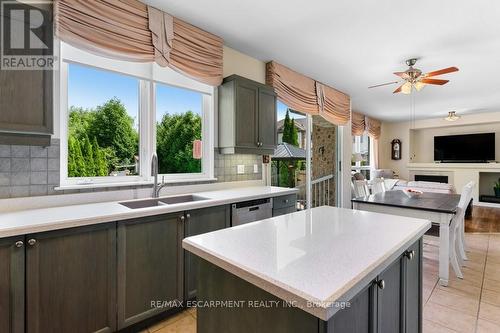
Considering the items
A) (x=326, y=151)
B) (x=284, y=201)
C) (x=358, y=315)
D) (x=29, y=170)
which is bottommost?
(x=358, y=315)

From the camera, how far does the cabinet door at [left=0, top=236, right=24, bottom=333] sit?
49.8 inches

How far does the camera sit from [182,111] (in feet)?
9.21

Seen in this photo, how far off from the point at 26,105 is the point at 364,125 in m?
7.11

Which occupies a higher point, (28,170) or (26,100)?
(26,100)

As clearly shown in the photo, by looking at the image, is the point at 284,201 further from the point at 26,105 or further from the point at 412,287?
the point at 26,105

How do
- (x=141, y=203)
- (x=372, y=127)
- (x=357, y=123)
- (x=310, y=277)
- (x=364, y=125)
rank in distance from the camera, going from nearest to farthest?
(x=310, y=277) < (x=141, y=203) < (x=357, y=123) < (x=364, y=125) < (x=372, y=127)

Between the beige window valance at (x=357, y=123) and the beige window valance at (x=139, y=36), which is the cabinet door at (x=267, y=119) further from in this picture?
the beige window valance at (x=357, y=123)

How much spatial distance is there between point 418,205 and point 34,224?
126 inches

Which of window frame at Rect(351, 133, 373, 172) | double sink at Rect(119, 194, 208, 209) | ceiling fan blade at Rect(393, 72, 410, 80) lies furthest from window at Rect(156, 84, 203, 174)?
window frame at Rect(351, 133, 373, 172)

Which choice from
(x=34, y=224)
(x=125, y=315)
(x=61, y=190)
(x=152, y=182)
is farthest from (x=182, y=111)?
(x=125, y=315)

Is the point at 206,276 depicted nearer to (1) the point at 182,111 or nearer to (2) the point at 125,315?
(2) the point at 125,315

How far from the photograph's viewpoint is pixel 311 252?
0.98m

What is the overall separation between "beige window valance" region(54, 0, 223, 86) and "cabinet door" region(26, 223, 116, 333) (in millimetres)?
1384

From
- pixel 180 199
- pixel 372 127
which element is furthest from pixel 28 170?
pixel 372 127
